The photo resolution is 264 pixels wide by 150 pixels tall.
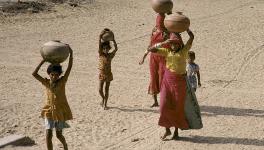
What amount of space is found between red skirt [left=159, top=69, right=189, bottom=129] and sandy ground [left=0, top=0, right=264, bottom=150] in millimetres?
360

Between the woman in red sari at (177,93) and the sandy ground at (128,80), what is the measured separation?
362 millimetres

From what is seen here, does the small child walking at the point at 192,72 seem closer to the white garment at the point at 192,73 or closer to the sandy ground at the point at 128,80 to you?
the white garment at the point at 192,73

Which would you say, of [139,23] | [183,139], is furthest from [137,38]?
[183,139]

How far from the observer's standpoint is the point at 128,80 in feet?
41.2

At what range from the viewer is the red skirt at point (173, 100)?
8.13 meters

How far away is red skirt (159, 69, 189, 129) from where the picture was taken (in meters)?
8.13

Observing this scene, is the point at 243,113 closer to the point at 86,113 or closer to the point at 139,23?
the point at 86,113

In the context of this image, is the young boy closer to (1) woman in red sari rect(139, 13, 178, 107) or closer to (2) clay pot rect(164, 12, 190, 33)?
(2) clay pot rect(164, 12, 190, 33)

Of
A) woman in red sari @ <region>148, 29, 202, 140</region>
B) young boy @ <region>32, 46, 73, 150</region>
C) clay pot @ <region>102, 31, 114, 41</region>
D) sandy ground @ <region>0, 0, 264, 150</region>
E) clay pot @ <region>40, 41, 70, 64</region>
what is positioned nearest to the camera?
clay pot @ <region>40, 41, 70, 64</region>

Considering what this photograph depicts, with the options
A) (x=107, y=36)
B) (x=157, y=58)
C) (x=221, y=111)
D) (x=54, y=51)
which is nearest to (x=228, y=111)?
(x=221, y=111)

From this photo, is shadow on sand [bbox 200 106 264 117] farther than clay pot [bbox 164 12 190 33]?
Yes

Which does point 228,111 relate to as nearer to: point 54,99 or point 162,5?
point 162,5

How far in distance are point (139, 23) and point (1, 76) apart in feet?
28.5

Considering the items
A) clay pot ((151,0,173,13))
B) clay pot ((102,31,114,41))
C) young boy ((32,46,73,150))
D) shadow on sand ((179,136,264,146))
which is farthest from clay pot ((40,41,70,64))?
clay pot ((151,0,173,13))
